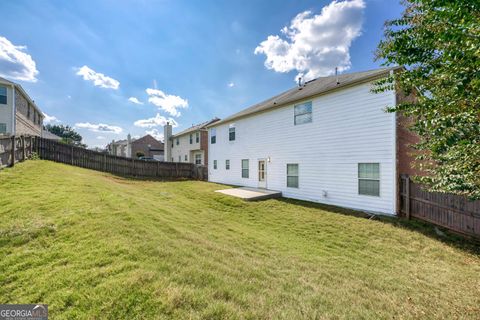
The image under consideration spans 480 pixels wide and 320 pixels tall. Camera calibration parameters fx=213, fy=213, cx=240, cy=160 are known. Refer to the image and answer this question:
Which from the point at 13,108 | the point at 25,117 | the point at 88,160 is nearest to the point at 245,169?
the point at 88,160

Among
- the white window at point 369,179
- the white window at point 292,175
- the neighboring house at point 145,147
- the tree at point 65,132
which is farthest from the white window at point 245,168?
the tree at point 65,132

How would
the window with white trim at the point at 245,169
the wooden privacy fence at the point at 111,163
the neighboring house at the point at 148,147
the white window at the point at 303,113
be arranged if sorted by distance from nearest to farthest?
the white window at the point at 303,113 → the wooden privacy fence at the point at 111,163 → the window with white trim at the point at 245,169 → the neighboring house at the point at 148,147

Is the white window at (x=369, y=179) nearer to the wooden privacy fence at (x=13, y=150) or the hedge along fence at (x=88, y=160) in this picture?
the hedge along fence at (x=88, y=160)

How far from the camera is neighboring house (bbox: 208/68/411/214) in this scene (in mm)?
8633

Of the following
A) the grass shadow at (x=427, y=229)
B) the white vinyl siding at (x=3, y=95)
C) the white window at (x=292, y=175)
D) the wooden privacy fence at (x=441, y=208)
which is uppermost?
the white vinyl siding at (x=3, y=95)

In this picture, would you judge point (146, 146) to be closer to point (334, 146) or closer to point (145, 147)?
point (145, 147)

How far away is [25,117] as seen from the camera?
778 inches

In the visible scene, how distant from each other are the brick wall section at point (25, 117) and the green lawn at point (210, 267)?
1599cm

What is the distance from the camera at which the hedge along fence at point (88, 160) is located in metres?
9.46

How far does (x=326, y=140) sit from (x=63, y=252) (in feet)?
34.2

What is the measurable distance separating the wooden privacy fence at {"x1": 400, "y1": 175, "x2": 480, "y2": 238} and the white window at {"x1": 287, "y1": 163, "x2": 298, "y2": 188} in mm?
4890

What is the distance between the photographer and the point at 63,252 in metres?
3.30

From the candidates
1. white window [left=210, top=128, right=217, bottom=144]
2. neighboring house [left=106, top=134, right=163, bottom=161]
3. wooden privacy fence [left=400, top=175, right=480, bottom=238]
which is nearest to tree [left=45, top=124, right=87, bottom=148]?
neighboring house [left=106, top=134, right=163, bottom=161]

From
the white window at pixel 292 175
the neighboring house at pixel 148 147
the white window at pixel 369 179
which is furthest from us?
the neighboring house at pixel 148 147
